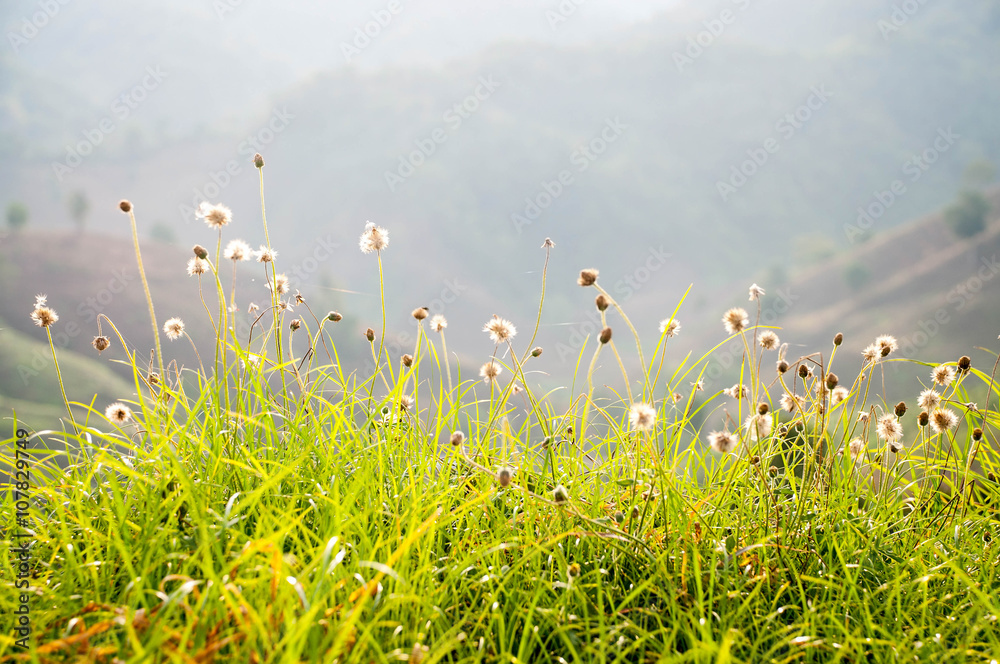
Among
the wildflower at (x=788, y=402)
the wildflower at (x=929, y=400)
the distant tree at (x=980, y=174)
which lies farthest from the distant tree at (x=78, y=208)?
the distant tree at (x=980, y=174)

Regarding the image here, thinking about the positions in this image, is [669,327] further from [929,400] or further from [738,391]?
[929,400]

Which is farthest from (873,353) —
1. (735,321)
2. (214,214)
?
(214,214)

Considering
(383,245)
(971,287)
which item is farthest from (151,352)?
(971,287)

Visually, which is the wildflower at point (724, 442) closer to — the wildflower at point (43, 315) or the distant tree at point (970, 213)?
the wildflower at point (43, 315)

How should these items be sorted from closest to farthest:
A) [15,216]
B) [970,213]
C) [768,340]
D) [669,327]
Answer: [768,340], [669,327], [15,216], [970,213]

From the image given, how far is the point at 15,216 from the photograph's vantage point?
6925 cm

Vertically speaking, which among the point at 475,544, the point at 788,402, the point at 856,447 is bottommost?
the point at 475,544

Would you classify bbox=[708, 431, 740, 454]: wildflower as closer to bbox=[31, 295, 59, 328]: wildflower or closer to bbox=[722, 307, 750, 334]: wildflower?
bbox=[722, 307, 750, 334]: wildflower

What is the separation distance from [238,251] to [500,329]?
3.42ft

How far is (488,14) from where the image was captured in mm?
171250

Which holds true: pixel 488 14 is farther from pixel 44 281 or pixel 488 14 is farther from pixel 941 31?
pixel 44 281

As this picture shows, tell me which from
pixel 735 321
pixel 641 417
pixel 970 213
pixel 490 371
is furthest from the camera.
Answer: pixel 970 213

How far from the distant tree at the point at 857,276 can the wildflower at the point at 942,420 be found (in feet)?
318

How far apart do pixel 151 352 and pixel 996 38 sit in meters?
176
